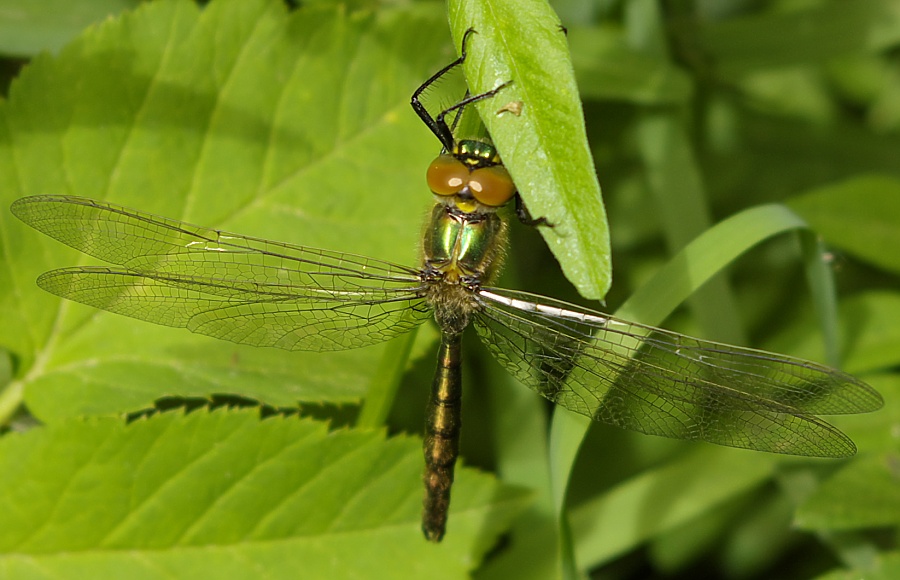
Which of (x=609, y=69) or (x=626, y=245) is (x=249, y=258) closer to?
(x=609, y=69)

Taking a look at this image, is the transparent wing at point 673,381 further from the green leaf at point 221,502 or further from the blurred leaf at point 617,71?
the blurred leaf at point 617,71

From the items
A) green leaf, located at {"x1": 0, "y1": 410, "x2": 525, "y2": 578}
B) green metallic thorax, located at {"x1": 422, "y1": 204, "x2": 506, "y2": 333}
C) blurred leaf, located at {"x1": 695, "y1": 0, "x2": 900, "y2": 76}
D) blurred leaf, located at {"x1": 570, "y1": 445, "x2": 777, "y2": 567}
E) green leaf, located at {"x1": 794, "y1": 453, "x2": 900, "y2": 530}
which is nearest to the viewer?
green leaf, located at {"x1": 0, "y1": 410, "x2": 525, "y2": 578}

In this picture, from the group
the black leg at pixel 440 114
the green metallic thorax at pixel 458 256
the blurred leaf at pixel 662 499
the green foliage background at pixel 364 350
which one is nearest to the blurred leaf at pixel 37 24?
the green foliage background at pixel 364 350

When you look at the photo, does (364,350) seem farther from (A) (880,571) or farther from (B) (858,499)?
(A) (880,571)

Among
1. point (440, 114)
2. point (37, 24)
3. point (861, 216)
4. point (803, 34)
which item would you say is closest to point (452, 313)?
point (440, 114)

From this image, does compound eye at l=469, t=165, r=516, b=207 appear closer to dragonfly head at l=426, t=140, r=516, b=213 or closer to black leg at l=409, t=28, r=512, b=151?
dragonfly head at l=426, t=140, r=516, b=213

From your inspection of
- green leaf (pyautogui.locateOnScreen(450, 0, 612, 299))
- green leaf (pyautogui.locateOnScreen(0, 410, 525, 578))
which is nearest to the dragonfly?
green leaf (pyautogui.locateOnScreen(0, 410, 525, 578))

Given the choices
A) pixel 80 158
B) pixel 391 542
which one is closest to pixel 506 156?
pixel 391 542
